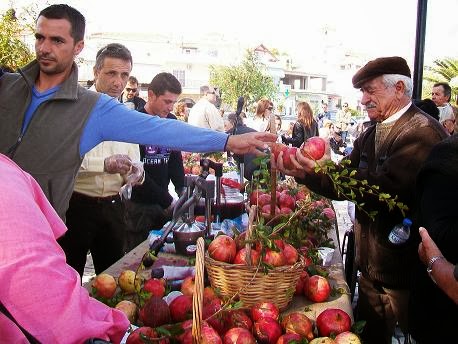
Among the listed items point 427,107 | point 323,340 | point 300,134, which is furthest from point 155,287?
point 300,134

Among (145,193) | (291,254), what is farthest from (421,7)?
(291,254)

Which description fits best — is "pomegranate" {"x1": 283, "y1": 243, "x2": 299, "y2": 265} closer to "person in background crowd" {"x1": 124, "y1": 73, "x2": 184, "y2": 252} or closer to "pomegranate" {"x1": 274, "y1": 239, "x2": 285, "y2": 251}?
"pomegranate" {"x1": 274, "y1": 239, "x2": 285, "y2": 251}

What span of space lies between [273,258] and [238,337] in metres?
0.44

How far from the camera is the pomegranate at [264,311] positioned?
6.17ft

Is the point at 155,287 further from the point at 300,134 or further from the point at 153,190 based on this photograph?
the point at 300,134

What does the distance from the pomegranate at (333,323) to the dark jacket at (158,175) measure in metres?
2.27

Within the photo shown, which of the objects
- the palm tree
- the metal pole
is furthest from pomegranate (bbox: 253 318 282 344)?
the palm tree

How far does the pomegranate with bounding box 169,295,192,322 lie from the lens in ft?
6.11

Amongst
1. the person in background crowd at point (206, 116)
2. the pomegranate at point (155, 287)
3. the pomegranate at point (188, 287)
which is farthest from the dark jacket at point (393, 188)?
the person in background crowd at point (206, 116)

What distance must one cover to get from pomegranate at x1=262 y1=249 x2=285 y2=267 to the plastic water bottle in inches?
38.8

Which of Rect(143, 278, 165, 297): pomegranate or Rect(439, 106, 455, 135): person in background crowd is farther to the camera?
Rect(439, 106, 455, 135): person in background crowd

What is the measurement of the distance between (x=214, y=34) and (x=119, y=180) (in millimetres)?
68604

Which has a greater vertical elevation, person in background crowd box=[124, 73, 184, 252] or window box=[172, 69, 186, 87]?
window box=[172, 69, 186, 87]

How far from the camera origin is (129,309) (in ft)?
6.43
